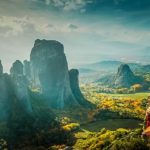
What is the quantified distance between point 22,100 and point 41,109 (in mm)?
16988

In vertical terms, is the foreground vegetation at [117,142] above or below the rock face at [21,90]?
below

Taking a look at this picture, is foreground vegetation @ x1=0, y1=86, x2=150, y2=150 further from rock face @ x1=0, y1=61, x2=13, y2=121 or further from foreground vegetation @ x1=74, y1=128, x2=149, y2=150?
rock face @ x1=0, y1=61, x2=13, y2=121

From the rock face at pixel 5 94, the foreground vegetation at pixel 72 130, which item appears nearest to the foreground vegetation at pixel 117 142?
the foreground vegetation at pixel 72 130

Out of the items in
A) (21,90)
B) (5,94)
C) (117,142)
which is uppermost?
(21,90)

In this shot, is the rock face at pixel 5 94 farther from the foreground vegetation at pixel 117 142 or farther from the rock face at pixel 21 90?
the foreground vegetation at pixel 117 142

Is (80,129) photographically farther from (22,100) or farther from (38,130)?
(22,100)

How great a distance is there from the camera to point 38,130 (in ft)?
457

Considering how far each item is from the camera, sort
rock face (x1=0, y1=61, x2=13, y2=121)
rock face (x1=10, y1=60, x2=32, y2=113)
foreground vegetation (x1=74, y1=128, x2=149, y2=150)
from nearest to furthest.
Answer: foreground vegetation (x1=74, y1=128, x2=149, y2=150) < rock face (x1=0, y1=61, x2=13, y2=121) < rock face (x1=10, y1=60, x2=32, y2=113)

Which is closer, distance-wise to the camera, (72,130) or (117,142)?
(117,142)

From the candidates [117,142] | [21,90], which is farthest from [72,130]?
[117,142]

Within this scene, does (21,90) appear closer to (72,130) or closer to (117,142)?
(72,130)

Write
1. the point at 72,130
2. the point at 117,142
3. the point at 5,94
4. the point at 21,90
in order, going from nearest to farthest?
the point at 117,142, the point at 72,130, the point at 5,94, the point at 21,90

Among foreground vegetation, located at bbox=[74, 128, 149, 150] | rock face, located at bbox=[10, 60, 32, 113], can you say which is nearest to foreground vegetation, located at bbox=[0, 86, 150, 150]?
foreground vegetation, located at bbox=[74, 128, 149, 150]

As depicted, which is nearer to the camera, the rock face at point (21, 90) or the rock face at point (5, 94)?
the rock face at point (5, 94)
